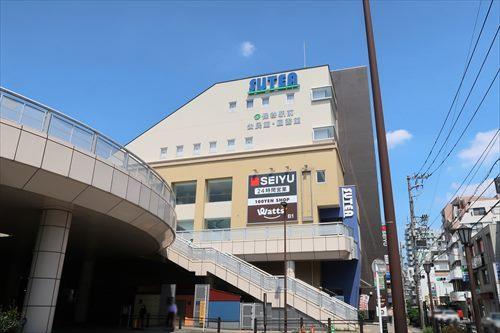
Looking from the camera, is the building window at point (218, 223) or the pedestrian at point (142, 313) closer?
the pedestrian at point (142, 313)

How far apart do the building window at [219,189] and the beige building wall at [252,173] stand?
2.25 feet

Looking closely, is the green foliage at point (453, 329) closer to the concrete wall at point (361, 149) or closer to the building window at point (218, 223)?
the building window at point (218, 223)

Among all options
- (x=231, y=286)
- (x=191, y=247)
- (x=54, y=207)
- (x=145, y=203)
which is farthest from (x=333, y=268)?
(x=54, y=207)

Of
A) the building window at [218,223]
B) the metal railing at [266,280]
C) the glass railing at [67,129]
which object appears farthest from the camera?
the building window at [218,223]

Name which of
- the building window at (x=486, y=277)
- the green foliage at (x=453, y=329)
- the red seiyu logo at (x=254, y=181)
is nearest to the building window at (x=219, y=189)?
the red seiyu logo at (x=254, y=181)

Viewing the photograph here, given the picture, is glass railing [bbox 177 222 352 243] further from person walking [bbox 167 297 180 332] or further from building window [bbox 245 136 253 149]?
building window [bbox 245 136 253 149]

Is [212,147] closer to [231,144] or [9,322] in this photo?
[231,144]

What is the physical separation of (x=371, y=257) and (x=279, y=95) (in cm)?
2323

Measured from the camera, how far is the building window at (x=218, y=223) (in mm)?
36750

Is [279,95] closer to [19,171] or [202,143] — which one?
[202,143]

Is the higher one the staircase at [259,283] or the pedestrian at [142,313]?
the staircase at [259,283]

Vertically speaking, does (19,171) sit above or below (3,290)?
above

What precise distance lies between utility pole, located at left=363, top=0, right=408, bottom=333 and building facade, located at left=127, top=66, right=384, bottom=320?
73.7ft

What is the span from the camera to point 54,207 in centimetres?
1420
